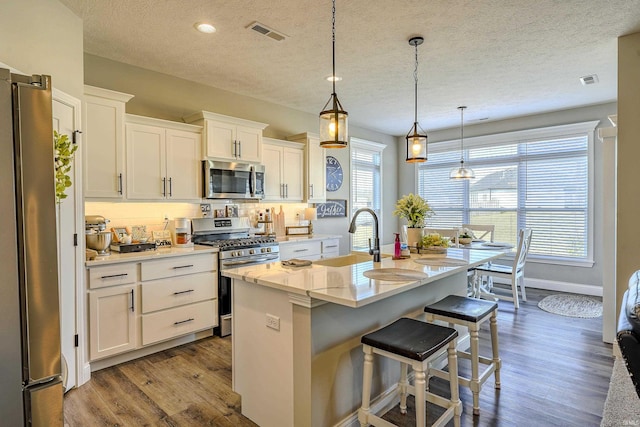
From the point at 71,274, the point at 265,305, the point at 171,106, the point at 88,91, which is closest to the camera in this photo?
the point at 265,305

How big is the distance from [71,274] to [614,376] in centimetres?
437

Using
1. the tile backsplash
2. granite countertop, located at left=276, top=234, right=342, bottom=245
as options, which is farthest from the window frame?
the tile backsplash

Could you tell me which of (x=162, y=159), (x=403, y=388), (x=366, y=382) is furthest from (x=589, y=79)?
(x=162, y=159)

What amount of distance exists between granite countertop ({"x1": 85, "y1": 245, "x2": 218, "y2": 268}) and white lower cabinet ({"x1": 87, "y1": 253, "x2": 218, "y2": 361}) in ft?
0.16

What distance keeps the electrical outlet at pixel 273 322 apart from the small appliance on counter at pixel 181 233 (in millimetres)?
1980

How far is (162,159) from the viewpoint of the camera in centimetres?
363

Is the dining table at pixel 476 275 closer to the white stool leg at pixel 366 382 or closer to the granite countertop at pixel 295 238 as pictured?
the granite countertop at pixel 295 238

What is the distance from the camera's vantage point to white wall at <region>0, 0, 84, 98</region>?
2.24m

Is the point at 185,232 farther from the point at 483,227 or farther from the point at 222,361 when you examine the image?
the point at 483,227

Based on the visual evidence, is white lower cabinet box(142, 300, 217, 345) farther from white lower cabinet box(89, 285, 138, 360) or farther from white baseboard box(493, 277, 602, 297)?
white baseboard box(493, 277, 602, 297)

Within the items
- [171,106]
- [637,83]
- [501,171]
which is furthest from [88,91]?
[501,171]

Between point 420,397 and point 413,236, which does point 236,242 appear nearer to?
point 413,236

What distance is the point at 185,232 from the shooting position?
148 inches

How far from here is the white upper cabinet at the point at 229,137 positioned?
3906 mm
